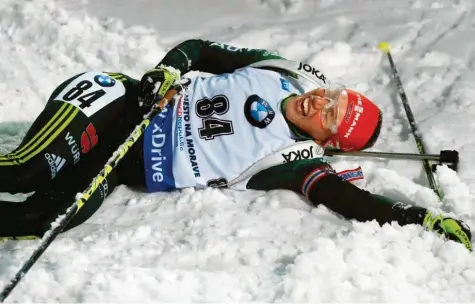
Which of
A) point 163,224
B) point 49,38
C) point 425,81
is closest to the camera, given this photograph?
point 163,224

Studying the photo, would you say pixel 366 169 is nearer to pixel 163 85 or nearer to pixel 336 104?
pixel 336 104

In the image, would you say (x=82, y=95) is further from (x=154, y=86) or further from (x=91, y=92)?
(x=154, y=86)

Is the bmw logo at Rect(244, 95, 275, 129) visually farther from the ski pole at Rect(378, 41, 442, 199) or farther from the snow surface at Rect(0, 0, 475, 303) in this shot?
the ski pole at Rect(378, 41, 442, 199)

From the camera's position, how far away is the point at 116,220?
3.30 m

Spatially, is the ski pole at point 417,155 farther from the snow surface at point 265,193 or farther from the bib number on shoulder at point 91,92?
the bib number on shoulder at point 91,92

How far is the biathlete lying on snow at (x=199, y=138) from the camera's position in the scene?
3.21 m

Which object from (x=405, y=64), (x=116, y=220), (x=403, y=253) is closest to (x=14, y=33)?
(x=116, y=220)

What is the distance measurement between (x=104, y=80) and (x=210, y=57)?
0.71 meters

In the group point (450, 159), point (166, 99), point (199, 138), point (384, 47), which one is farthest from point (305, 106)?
point (384, 47)

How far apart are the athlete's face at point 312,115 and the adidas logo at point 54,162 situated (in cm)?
121

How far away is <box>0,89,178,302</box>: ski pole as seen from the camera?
8.21 ft

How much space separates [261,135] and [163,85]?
0.61 meters

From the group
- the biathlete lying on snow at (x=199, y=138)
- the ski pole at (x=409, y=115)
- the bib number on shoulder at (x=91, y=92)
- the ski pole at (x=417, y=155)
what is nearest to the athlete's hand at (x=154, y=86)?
the biathlete lying on snow at (x=199, y=138)

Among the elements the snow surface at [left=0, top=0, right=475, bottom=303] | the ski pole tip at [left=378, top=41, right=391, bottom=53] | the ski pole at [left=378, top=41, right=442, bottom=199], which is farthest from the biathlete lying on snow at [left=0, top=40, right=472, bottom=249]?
the ski pole tip at [left=378, top=41, right=391, bottom=53]
